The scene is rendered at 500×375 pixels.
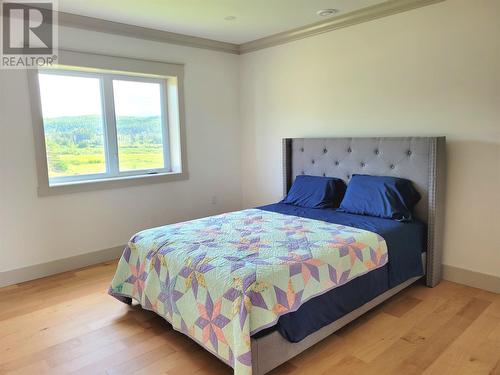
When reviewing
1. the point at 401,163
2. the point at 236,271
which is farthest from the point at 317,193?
the point at 236,271

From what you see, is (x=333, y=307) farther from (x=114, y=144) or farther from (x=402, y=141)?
(x=114, y=144)

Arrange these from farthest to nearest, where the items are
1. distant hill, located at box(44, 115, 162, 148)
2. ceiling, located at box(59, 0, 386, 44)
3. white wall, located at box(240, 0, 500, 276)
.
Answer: distant hill, located at box(44, 115, 162, 148)
ceiling, located at box(59, 0, 386, 44)
white wall, located at box(240, 0, 500, 276)

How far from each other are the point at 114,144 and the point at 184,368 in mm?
2565

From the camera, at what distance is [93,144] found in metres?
3.74

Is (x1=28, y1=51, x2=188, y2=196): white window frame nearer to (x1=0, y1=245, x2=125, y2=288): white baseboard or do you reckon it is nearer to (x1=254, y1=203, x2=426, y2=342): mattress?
(x1=0, y1=245, x2=125, y2=288): white baseboard

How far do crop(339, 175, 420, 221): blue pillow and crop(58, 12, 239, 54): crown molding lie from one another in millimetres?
2418

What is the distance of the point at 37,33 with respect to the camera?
10.4 feet

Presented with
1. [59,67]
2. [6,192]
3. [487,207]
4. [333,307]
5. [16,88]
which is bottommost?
[333,307]

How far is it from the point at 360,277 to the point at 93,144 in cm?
291

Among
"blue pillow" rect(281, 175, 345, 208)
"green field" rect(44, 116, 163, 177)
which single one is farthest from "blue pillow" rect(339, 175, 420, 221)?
"green field" rect(44, 116, 163, 177)

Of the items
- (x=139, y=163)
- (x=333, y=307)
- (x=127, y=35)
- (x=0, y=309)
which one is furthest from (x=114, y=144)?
(x=333, y=307)

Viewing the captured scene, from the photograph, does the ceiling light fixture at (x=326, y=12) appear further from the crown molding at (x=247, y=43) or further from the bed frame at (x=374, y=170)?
the bed frame at (x=374, y=170)

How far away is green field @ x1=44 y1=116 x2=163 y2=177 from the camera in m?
3.51

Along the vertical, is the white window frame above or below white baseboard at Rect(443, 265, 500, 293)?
above
